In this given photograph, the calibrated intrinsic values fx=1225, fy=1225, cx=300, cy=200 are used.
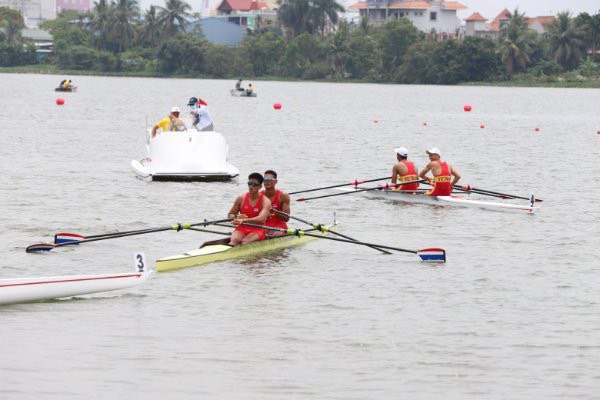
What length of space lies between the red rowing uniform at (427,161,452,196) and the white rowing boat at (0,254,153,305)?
1305cm

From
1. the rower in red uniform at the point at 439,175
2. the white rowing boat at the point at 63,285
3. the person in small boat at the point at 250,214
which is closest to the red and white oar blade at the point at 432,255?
the person in small boat at the point at 250,214

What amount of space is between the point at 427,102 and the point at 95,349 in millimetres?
103608

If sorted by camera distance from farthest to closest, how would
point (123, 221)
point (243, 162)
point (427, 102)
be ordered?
1. point (427, 102)
2. point (243, 162)
3. point (123, 221)

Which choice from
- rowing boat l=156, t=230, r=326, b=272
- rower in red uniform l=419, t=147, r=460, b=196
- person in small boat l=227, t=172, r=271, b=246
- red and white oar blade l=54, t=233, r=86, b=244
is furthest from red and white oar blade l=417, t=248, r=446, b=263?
rower in red uniform l=419, t=147, r=460, b=196

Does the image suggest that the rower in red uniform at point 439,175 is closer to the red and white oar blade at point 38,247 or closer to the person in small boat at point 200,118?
the person in small boat at point 200,118

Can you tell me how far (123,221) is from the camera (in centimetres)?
2759

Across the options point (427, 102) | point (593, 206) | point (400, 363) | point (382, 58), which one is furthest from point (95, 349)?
point (382, 58)

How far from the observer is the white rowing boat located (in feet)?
56.0

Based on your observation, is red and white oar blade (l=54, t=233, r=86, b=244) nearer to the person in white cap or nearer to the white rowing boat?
the white rowing boat

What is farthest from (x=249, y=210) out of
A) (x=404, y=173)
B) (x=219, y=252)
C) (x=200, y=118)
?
(x=200, y=118)

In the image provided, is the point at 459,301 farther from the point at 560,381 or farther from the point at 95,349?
the point at 95,349

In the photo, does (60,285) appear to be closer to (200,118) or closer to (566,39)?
(200,118)

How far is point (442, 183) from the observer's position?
29.9 metres

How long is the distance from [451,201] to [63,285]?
14.4 meters
